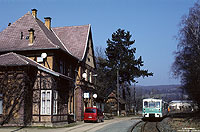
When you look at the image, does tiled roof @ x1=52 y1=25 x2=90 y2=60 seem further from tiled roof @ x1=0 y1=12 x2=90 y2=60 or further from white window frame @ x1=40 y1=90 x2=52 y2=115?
white window frame @ x1=40 y1=90 x2=52 y2=115

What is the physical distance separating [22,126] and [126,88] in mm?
41450

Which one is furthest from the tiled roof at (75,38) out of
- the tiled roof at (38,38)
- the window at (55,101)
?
the window at (55,101)

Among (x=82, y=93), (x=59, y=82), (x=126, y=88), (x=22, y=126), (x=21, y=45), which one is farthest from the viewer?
(x=126, y=88)

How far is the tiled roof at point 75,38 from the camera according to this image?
32.4 metres

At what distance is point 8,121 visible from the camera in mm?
20688

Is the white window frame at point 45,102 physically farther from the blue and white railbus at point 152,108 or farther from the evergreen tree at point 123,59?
the evergreen tree at point 123,59

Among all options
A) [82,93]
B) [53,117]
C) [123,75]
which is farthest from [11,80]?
[123,75]

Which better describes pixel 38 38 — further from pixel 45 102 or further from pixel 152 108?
pixel 152 108

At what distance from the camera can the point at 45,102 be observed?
22.3 metres

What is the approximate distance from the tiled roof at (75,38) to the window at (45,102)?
9.44m

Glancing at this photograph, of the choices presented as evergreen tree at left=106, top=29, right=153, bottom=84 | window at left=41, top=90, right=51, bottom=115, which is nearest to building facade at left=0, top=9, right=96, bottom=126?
window at left=41, top=90, right=51, bottom=115

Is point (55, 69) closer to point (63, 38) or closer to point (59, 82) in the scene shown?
point (59, 82)

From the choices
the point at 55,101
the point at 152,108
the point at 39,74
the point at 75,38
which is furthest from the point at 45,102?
the point at 152,108

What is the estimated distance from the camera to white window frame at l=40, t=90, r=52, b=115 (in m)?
22.0
